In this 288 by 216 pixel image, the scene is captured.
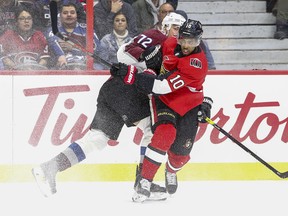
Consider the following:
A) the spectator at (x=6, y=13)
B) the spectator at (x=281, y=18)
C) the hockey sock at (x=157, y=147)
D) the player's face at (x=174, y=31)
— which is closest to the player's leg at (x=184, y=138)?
the hockey sock at (x=157, y=147)

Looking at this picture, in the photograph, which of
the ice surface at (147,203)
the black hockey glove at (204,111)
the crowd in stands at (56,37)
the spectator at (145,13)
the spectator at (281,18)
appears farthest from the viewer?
the spectator at (281,18)

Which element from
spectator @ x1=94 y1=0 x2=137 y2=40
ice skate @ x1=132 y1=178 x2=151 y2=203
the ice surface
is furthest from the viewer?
spectator @ x1=94 y1=0 x2=137 y2=40

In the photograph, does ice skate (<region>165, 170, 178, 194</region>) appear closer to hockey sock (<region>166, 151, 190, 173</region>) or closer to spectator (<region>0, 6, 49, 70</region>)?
hockey sock (<region>166, 151, 190, 173</region>)

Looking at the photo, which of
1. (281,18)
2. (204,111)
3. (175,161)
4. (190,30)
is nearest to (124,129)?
(175,161)

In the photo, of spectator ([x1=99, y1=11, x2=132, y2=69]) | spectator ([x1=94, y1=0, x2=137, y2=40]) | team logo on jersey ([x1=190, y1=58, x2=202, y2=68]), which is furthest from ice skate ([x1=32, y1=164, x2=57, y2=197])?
spectator ([x1=94, y1=0, x2=137, y2=40])

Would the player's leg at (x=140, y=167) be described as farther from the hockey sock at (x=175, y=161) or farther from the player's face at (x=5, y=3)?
the player's face at (x=5, y=3)

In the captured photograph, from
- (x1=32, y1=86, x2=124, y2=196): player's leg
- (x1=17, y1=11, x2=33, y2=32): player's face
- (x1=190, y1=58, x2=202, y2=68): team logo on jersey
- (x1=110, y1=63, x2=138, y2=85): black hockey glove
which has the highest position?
(x1=190, y1=58, x2=202, y2=68): team logo on jersey

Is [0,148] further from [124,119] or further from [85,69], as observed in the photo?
[124,119]

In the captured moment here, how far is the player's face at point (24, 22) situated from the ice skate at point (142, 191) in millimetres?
1550

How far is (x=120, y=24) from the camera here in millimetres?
6219

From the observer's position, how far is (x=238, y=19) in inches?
267

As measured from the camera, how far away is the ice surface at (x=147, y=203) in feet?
15.7

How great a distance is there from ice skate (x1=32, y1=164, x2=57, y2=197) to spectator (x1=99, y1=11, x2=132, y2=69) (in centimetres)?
130

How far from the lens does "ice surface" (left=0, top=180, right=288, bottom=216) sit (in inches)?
188
